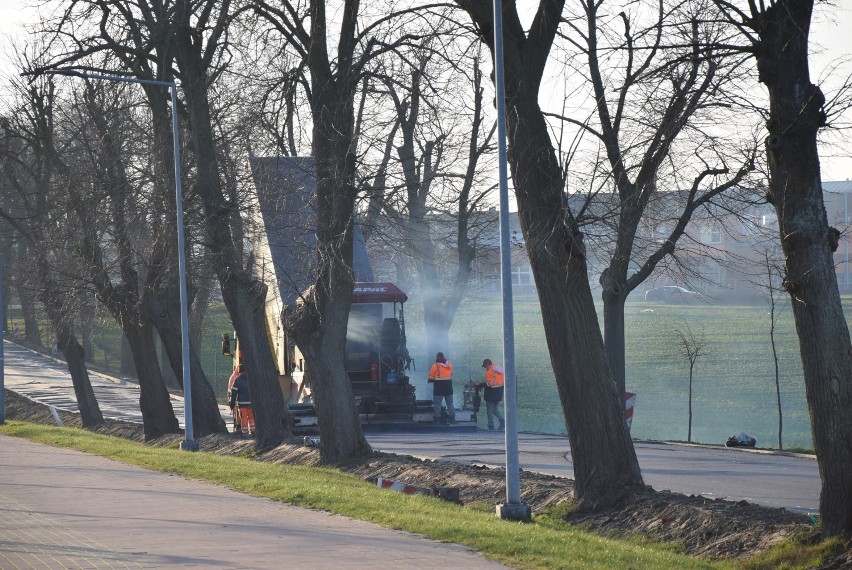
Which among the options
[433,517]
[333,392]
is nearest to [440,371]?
[333,392]

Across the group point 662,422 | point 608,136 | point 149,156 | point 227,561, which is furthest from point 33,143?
point 227,561

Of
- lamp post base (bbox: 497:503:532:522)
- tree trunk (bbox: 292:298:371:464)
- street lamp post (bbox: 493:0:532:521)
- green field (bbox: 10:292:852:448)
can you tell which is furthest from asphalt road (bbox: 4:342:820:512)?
green field (bbox: 10:292:852:448)

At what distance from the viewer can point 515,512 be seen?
1222 cm

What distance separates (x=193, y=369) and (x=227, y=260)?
580cm

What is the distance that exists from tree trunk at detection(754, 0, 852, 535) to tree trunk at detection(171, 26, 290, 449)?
542 inches

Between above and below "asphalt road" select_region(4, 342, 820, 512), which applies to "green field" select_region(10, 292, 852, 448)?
above

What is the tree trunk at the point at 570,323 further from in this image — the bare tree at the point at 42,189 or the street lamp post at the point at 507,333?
the bare tree at the point at 42,189

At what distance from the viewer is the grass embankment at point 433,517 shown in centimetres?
934

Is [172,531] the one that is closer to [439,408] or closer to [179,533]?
[179,533]

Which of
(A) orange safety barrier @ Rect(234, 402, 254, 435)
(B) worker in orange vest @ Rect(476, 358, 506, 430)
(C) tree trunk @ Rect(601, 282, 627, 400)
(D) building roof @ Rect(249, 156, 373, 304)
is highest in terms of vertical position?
(D) building roof @ Rect(249, 156, 373, 304)

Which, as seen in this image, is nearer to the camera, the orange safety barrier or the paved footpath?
the paved footpath

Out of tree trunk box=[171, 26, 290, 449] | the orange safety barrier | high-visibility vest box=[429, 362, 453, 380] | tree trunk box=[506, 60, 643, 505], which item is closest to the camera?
tree trunk box=[506, 60, 643, 505]

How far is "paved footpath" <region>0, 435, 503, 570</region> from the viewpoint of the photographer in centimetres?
918

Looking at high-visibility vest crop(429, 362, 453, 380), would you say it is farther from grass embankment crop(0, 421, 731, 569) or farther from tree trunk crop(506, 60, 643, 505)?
tree trunk crop(506, 60, 643, 505)
